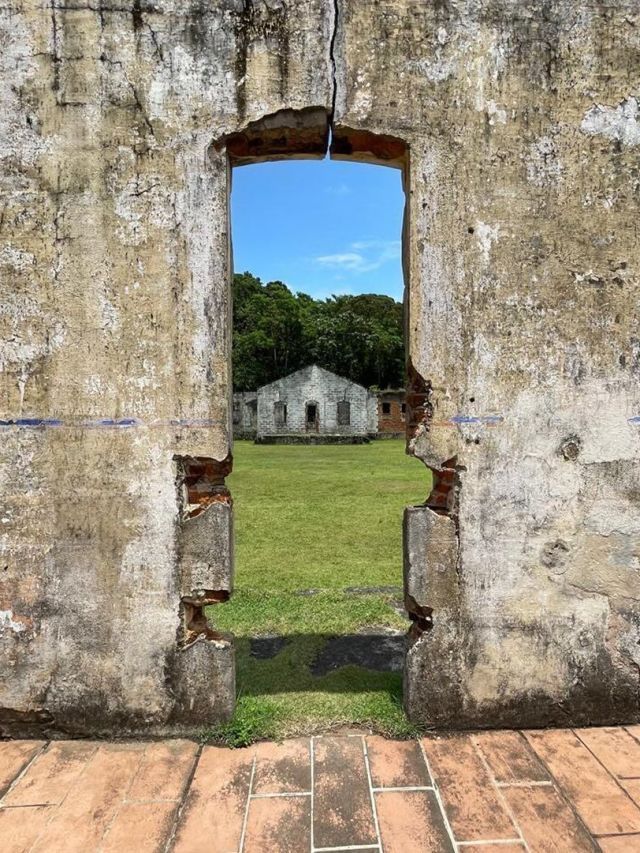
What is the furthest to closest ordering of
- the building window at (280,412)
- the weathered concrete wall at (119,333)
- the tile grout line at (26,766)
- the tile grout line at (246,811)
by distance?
the building window at (280,412), the weathered concrete wall at (119,333), the tile grout line at (26,766), the tile grout line at (246,811)

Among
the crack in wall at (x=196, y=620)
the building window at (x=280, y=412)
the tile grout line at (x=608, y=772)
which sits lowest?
the tile grout line at (x=608, y=772)

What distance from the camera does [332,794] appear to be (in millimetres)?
2547

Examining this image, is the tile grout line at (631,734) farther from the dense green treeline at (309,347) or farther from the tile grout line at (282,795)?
the dense green treeline at (309,347)

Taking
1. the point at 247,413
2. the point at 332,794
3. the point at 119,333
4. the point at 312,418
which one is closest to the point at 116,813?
the point at 332,794

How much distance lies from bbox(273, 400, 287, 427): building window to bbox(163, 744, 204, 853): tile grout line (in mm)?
28357

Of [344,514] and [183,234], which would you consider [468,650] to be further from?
[344,514]

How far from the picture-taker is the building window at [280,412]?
31.1m

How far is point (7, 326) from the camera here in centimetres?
298

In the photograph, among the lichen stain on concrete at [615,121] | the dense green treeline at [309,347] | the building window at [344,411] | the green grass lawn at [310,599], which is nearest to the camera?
the lichen stain on concrete at [615,121]

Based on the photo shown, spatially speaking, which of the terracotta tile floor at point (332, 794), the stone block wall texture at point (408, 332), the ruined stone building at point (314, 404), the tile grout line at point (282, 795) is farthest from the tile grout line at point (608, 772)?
the ruined stone building at point (314, 404)

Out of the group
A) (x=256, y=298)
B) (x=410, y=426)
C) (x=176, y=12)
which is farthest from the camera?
(x=256, y=298)

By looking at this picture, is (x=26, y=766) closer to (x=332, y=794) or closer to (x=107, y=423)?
(x=332, y=794)

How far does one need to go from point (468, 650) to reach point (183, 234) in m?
2.69

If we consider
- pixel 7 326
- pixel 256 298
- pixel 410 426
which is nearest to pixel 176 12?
pixel 7 326
